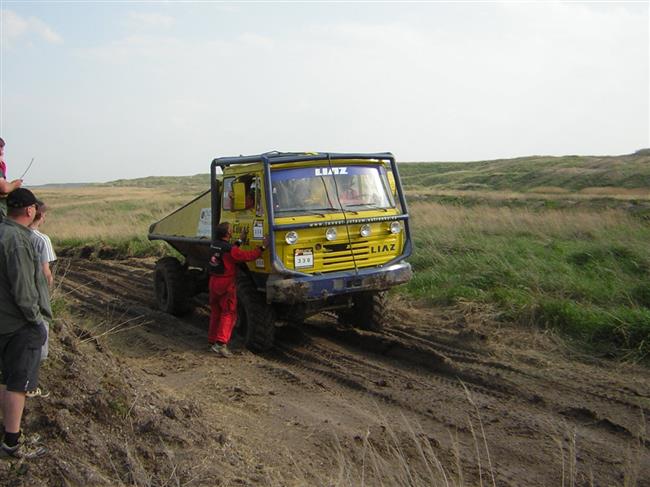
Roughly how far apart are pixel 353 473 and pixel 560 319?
4513 mm

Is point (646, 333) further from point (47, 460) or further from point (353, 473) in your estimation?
point (47, 460)

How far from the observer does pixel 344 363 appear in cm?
737

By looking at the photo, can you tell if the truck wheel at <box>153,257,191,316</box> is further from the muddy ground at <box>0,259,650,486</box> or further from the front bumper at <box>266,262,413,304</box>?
the front bumper at <box>266,262,413,304</box>

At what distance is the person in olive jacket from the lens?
4.07 metres

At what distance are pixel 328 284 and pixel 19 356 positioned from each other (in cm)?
392

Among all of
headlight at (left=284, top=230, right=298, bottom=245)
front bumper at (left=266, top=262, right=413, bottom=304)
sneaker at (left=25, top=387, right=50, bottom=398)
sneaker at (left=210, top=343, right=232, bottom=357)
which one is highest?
headlight at (left=284, top=230, right=298, bottom=245)

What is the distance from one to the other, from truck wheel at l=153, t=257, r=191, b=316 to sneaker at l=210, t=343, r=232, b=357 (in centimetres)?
231

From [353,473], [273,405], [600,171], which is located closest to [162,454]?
[353,473]

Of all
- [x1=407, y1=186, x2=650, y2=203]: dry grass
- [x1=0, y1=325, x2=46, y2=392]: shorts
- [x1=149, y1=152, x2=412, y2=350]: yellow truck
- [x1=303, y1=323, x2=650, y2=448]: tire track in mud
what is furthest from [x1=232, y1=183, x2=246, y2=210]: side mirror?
[x1=407, y1=186, x2=650, y2=203]: dry grass

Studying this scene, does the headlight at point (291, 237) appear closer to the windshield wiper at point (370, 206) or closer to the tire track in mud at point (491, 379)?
the windshield wiper at point (370, 206)

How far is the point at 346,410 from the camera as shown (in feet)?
19.5

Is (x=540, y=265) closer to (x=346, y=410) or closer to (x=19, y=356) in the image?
(x=346, y=410)

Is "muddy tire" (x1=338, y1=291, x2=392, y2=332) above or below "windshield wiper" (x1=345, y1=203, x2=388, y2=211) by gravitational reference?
below

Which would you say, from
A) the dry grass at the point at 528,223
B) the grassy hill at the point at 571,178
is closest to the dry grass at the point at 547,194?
the grassy hill at the point at 571,178
